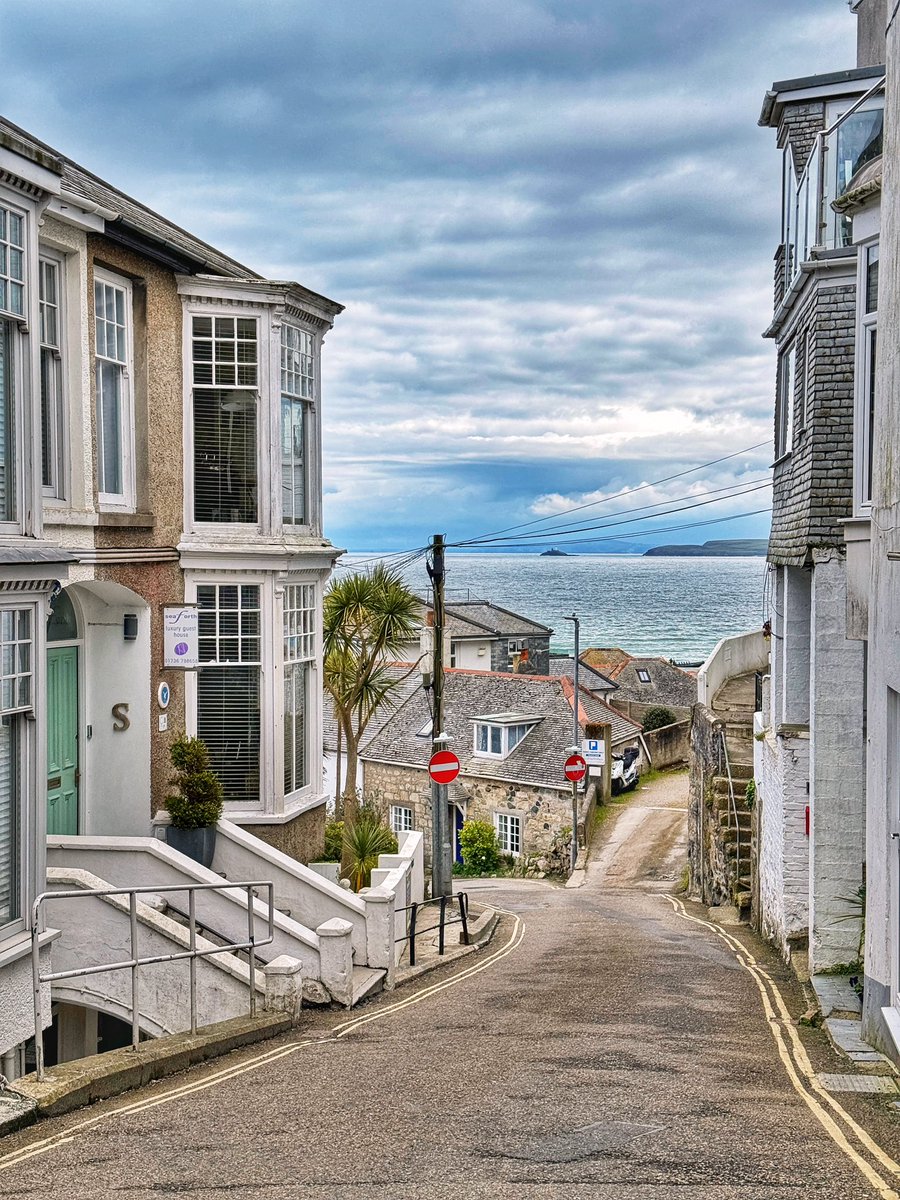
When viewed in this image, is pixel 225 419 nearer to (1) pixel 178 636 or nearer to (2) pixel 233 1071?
(1) pixel 178 636

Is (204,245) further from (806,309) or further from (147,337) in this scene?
(806,309)

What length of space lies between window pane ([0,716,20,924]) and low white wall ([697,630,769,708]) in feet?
65.5

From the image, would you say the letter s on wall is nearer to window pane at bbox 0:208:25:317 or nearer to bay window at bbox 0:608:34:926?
bay window at bbox 0:608:34:926

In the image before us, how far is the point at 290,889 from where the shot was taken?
44.9 feet

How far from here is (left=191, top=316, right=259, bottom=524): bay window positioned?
46.1ft

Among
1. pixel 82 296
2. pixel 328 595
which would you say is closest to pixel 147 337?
pixel 82 296

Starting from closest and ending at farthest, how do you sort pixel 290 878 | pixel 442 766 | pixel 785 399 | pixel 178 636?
pixel 178 636 < pixel 290 878 < pixel 785 399 < pixel 442 766

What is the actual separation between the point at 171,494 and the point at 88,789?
3319mm

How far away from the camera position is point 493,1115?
738 cm

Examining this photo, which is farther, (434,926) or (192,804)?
(434,926)

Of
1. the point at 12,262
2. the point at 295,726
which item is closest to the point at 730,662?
the point at 295,726

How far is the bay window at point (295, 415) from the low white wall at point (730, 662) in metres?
14.7

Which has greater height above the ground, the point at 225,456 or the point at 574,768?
the point at 225,456

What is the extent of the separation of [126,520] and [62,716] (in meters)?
2.11
